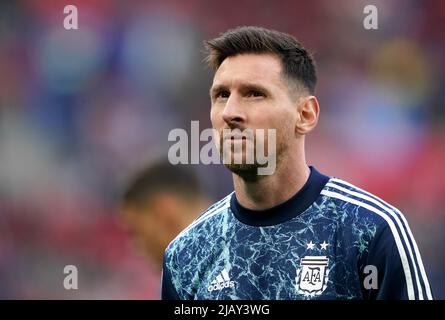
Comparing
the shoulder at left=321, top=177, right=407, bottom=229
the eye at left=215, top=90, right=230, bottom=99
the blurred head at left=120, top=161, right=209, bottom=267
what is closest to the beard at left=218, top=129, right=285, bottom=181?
the eye at left=215, top=90, right=230, bottom=99

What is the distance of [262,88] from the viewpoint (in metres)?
3.58

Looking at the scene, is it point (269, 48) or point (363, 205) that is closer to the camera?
point (363, 205)

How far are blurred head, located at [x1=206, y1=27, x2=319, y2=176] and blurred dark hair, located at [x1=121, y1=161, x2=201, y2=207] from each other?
3867 millimetres

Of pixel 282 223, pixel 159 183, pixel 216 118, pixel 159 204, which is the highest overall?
pixel 216 118

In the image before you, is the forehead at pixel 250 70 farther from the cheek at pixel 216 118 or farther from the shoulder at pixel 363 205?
the shoulder at pixel 363 205

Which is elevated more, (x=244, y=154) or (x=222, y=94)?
(x=222, y=94)

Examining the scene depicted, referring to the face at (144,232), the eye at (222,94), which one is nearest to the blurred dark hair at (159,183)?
the face at (144,232)

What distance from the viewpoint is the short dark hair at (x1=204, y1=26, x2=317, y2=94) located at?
372 cm

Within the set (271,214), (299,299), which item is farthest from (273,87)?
(299,299)

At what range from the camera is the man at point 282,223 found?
3.30 metres

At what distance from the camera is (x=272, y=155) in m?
3.58

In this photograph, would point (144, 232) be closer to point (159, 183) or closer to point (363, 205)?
point (159, 183)

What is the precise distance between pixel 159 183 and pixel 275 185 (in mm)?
4230

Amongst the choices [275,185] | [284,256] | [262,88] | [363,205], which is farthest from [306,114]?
[284,256]
